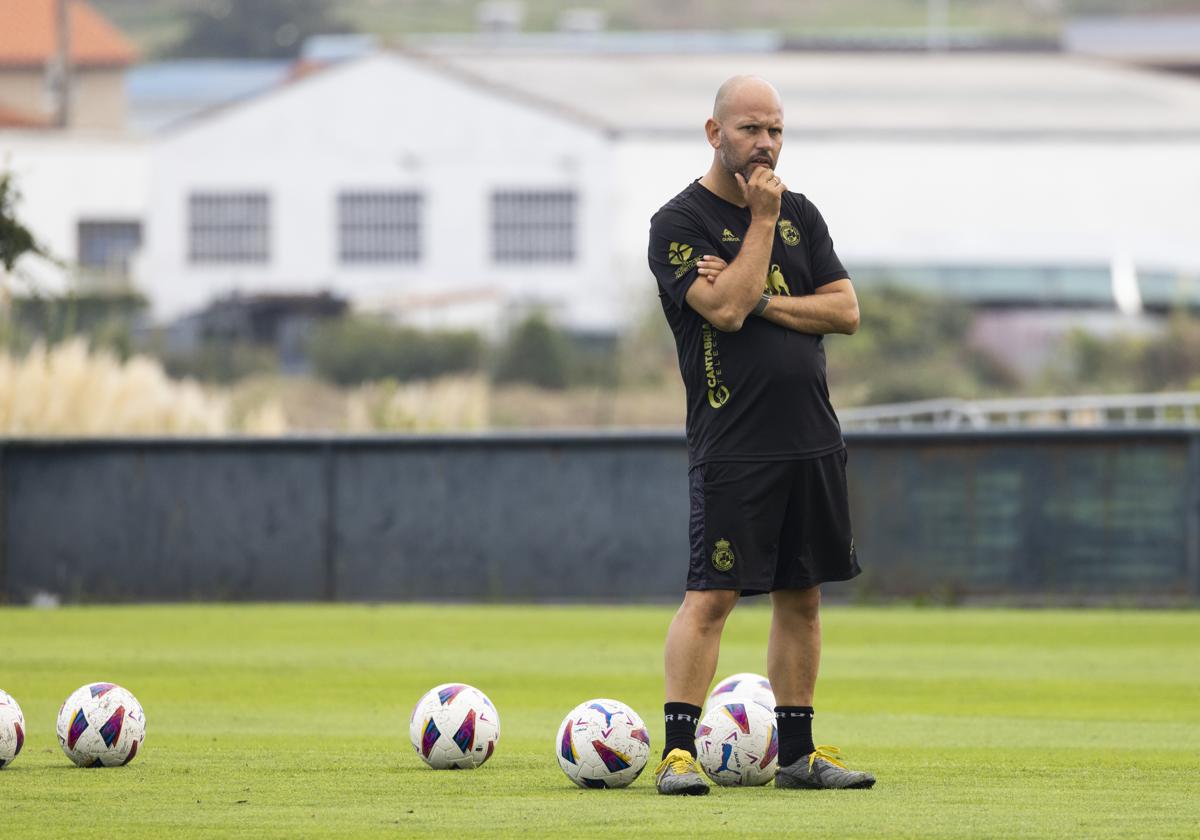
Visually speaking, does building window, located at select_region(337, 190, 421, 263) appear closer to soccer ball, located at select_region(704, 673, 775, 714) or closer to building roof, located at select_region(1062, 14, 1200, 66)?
building roof, located at select_region(1062, 14, 1200, 66)

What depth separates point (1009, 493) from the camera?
20.0 m

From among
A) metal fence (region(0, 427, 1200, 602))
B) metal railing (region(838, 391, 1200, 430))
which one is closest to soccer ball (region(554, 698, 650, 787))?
metal fence (region(0, 427, 1200, 602))

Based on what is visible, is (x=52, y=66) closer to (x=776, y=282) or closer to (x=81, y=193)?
(x=81, y=193)

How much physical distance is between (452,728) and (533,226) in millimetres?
61079

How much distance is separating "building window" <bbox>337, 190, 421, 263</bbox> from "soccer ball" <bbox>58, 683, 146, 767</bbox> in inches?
2443

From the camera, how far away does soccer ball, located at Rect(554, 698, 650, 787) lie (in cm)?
794

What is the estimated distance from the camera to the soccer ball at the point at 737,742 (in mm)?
8086

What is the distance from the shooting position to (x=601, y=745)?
26.1ft

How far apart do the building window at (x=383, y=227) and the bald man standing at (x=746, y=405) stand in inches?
2480

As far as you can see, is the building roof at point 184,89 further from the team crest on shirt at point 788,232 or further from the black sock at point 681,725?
the black sock at point 681,725

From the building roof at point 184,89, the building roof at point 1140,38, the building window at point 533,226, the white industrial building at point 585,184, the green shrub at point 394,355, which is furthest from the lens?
the building roof at point 184,89

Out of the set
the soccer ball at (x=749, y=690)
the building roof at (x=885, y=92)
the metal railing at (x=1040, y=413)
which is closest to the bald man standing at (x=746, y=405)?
the soccer ball at (x=749, y=690)

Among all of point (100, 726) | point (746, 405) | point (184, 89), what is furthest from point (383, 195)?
point (746, 405)

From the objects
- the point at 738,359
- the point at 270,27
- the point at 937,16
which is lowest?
the point at 738,359
